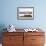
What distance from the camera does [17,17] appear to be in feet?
14.0

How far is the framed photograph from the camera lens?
4.24 metres

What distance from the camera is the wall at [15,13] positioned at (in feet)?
13.9

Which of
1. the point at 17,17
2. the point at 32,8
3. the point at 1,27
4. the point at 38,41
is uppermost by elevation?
the point at 32,8

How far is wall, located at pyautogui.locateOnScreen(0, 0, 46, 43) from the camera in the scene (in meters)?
4.23

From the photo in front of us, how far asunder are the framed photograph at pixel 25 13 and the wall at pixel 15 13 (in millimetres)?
99

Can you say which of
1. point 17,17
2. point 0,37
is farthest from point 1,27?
point 17,17

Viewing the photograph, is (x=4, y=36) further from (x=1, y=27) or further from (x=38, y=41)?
(x=38, y=41)

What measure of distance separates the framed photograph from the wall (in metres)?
0.10

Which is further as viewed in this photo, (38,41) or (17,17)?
(17,17)

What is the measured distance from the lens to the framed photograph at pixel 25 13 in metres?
4.24

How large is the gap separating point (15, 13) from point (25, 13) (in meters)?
0.33

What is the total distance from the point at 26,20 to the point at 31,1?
2.11 feet

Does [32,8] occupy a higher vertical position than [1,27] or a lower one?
higher

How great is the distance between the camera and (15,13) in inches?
167
